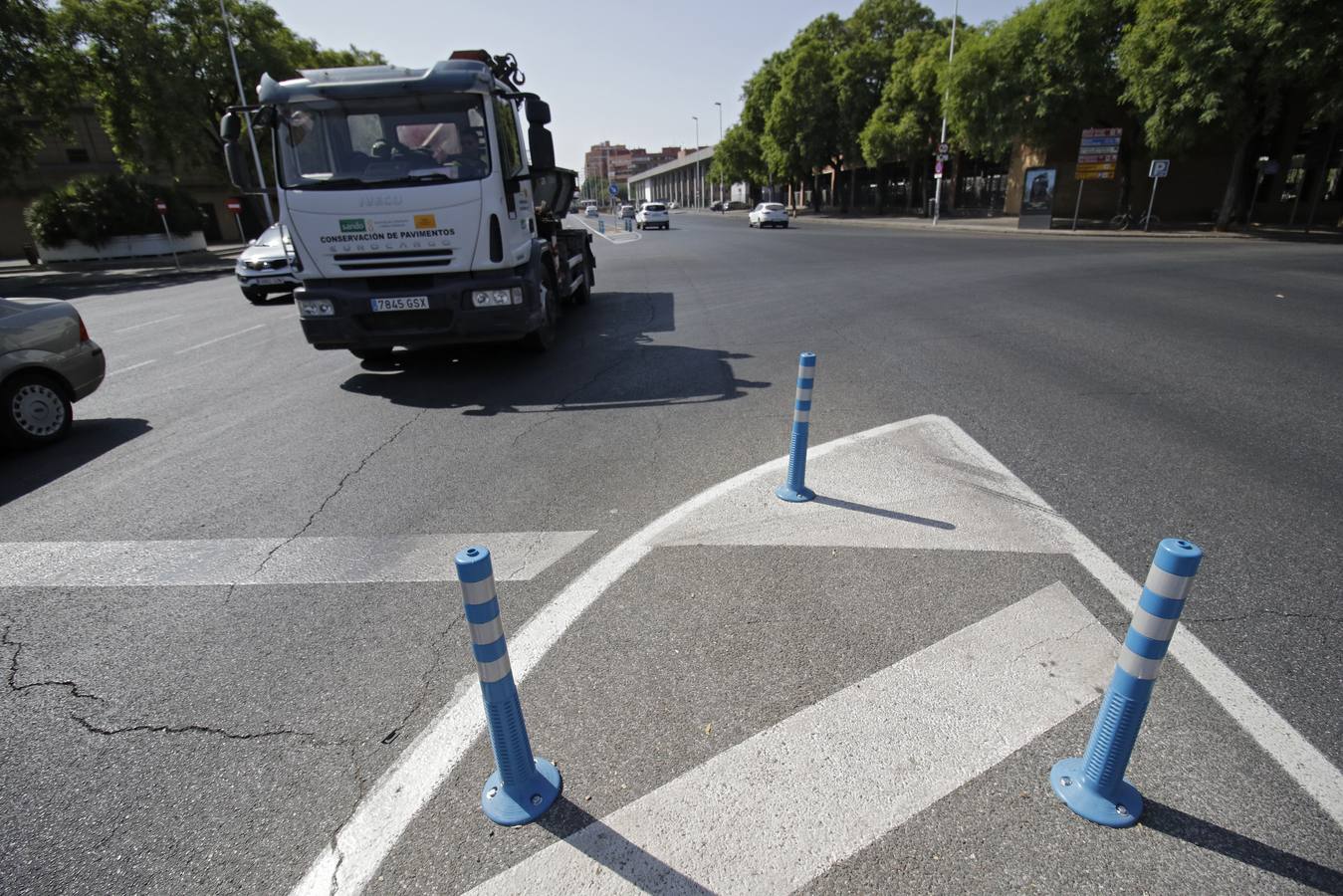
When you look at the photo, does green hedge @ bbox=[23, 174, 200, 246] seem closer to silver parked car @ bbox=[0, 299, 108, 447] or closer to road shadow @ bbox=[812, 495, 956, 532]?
silver parked car @ bbox=[0, 299, 108, 447]

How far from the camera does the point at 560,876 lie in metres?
2.04

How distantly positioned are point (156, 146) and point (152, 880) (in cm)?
4313

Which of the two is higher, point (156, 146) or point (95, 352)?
point (156, 146)

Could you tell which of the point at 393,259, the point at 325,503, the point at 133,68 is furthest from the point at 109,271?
the point at 325,503

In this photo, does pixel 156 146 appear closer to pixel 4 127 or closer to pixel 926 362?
pixel 4 127

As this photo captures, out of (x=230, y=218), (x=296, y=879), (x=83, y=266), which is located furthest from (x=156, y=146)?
(x=296, y=879)

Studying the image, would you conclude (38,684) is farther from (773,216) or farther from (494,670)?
(773,216)

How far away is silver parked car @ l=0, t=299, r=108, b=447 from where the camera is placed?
5824 mm

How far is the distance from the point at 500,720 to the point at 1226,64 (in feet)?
97.4

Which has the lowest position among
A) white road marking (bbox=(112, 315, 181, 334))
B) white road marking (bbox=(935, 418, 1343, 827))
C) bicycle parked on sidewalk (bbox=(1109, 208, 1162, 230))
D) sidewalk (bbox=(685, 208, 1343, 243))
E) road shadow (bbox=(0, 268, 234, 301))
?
road shadow (bbox=(0, 268, 234, 301))

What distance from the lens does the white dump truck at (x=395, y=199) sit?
22.0 ft

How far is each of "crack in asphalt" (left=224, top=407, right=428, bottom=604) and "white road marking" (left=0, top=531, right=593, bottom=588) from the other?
13 mm

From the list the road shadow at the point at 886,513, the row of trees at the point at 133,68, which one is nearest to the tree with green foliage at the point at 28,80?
the row of trees at the point at 133,68

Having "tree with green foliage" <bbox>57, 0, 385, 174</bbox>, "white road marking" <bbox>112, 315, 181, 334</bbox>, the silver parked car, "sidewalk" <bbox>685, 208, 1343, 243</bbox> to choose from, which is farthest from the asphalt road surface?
"tree with green foliage" <bbox>57, 0, 385, 174</bbox>
